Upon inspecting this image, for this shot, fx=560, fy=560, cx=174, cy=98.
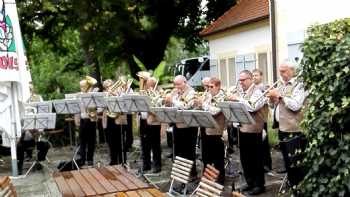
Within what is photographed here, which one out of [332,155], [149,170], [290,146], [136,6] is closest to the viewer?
[332,155]

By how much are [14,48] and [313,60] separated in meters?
5.77

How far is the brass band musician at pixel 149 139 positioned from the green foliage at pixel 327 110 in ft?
16.1

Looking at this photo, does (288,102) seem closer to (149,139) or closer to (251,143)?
(251,143)

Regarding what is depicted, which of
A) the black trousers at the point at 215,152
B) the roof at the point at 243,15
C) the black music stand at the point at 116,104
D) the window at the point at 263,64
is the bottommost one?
the black trousers at the point at 215,152

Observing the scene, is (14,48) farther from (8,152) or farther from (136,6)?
(136,6)

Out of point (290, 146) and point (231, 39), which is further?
point (231, 39)

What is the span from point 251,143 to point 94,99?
365cm

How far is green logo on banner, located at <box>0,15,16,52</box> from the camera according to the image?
9227 mm

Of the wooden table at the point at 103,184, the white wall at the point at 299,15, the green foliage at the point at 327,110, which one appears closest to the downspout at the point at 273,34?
the white wall at the point at 299,15

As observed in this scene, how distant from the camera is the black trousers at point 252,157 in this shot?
768 cm

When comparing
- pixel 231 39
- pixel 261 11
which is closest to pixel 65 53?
pixel 231 39

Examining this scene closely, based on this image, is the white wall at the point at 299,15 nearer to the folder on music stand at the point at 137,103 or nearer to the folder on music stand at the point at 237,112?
the folder on music stand at the point at 137,103

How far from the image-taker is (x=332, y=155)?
4.96m

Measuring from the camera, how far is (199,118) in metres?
7.61
